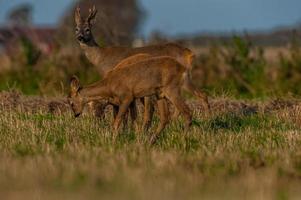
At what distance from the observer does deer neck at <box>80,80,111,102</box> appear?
15.0 m

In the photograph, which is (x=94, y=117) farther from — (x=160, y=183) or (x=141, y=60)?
(x=160, y=183)

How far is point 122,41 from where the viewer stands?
3027 cm

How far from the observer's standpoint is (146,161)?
1109 cm

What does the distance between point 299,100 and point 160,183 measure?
36.8 feet

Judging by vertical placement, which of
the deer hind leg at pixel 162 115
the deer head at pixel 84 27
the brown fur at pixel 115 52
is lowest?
the deer hind leg at pixel 162 115

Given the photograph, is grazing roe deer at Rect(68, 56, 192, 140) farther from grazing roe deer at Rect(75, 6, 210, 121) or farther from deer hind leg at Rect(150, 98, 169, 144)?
grazing roe deer at Rect(75, 6, 210, 121)

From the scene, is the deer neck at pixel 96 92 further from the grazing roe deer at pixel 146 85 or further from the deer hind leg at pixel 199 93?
the deer hind leg at pixel 199 93

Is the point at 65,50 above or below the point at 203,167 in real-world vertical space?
above

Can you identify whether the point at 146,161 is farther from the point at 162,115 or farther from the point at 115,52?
the point at 115,52

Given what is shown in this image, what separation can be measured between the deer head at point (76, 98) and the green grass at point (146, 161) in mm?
241

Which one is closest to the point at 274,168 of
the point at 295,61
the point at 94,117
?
the point at 94,117

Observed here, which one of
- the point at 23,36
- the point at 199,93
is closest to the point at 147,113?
the point at 199,93

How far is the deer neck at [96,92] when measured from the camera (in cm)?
1505

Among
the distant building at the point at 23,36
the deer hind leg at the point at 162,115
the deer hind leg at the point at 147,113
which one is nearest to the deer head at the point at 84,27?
the deer hind leg at the point at 147,113
